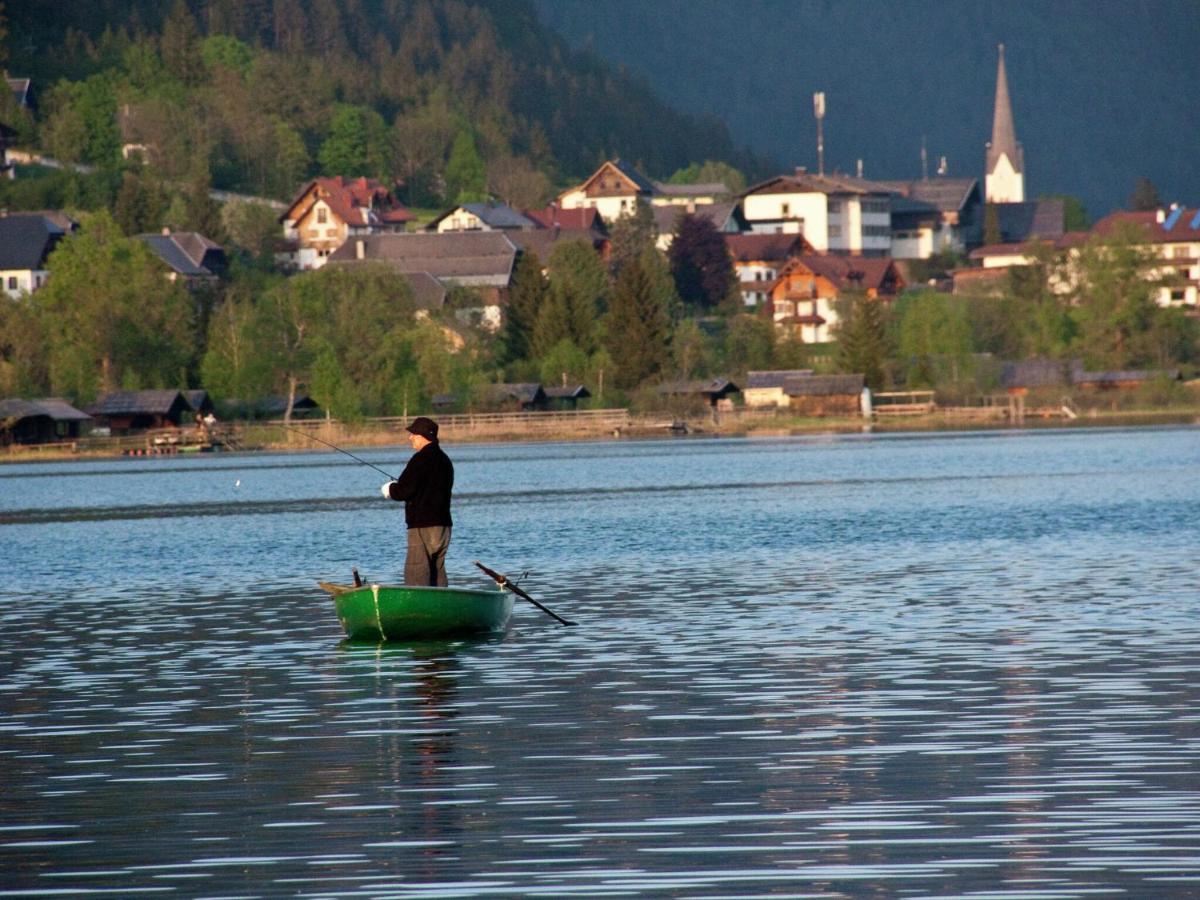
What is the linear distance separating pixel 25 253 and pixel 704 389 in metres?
60.2

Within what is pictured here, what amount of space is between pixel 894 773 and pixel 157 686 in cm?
1081

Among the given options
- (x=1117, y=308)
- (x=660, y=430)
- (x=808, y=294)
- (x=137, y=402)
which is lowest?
(x=660, y=430)

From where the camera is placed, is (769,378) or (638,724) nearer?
(638,724)

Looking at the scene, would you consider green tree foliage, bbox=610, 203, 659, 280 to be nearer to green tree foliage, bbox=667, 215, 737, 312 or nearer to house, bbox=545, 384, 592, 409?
green tree foliage, bbox=667, 215, 737, 312

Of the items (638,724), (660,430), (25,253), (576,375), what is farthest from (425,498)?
(25,253)

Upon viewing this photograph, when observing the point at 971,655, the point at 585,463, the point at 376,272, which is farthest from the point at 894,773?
the point at 376,272

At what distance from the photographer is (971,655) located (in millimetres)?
Result: 24734

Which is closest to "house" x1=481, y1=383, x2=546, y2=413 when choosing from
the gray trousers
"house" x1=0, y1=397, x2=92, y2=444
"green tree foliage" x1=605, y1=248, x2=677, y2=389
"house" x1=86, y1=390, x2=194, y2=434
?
"green tree foliage" x1=605, y1=248, x2=677, y2=389

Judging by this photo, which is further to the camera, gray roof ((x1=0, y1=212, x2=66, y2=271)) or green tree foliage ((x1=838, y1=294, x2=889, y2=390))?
gray roof ((x1=0, y1=212, x2=66, y2=271))

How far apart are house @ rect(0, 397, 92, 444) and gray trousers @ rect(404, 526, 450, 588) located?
4174 inches

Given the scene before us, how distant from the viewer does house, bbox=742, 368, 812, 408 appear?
5999 inches

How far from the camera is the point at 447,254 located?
187 meters

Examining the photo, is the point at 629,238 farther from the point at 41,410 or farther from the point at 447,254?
the point at 41,410

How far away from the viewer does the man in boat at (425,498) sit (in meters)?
27.1
